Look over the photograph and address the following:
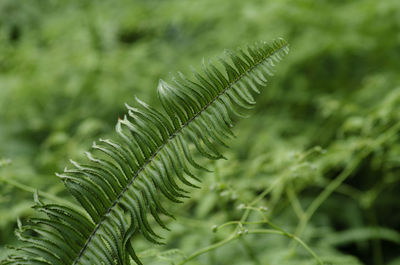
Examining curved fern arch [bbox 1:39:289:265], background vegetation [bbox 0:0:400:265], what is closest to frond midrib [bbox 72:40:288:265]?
curved fern arch [bbox 1:39:289:265]

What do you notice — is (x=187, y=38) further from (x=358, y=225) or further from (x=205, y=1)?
(x=358, y=225)

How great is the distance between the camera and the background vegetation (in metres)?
2.15

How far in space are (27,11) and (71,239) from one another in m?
4.19

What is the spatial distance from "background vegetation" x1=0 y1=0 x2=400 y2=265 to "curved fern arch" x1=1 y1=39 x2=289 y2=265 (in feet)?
3.54

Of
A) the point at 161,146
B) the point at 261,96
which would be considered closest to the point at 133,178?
the point at 161,146

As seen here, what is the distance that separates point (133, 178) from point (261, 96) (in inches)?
95.4

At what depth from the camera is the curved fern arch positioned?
69 centimetres

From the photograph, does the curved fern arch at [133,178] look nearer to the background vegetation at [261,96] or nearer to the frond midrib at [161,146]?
the frond midrib at [161,146]

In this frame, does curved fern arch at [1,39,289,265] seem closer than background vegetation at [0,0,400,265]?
Yes

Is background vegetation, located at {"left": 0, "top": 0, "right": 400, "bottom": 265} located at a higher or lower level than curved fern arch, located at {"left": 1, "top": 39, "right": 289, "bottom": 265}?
higher

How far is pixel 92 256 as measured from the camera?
0.69 meters

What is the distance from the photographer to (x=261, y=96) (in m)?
3.04

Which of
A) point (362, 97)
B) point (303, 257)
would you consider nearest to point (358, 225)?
point (303, 257)

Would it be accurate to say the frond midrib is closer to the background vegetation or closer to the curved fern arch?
the curved fern arch
